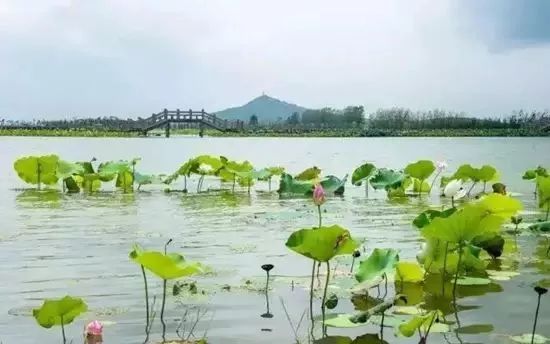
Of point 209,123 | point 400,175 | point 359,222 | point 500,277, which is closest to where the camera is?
point 500,277

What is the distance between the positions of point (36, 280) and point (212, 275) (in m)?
1.09

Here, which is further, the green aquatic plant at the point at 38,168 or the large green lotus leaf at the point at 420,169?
the green aquatic plant at the point at 38,168

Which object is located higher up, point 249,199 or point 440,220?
point 440,220

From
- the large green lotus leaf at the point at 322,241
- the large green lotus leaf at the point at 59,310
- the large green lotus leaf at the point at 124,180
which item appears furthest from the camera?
the large green lotus leaf at the point at 124,180

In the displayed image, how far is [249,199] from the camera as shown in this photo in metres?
10.6

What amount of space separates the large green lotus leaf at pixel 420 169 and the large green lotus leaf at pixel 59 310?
791cm

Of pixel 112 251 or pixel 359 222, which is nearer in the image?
pixel 112 251

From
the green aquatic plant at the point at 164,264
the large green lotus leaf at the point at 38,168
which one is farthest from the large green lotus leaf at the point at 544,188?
the large green lotus leaf at the point at 38,168

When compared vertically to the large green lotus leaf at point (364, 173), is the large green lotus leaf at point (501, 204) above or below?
above

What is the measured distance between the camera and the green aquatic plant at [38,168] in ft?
37.0

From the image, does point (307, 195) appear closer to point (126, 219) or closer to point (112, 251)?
point (126, 219)

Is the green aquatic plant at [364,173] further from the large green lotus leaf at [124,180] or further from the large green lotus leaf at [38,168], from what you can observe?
the large green lotus leaf at [38,168]

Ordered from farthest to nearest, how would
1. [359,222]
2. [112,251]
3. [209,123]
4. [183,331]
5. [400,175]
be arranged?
[209,123]
[400,175]
[359,222]
[112,251]
[183,331]

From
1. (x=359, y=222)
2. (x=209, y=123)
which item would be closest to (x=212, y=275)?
(x=359, y=222)
